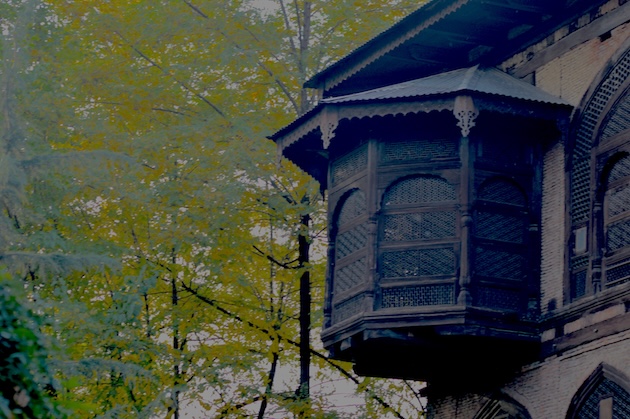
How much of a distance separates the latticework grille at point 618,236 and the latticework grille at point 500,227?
135cm

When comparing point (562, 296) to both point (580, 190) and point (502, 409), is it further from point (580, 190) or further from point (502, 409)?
point (502, 409)

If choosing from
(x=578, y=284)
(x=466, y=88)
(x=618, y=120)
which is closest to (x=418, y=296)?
(x=578, y=284)

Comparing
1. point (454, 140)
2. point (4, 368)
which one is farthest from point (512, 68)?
point (4, 368)

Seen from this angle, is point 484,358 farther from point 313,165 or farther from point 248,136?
point 248,136

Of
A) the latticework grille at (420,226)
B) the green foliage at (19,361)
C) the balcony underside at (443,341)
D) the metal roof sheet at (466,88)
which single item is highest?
the metal roof sheet at (466,88)

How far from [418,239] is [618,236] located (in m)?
2.40

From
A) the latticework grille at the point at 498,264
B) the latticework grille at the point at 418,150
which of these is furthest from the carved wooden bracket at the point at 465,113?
the latticework grille at the point at 498,264

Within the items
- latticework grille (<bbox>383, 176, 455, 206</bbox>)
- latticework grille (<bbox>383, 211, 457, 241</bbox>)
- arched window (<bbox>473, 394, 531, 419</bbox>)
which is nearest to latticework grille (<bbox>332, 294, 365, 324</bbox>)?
latticework grille (<bbox>383, 211, 457, 241</bbox>)

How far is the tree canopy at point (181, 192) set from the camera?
20.8m

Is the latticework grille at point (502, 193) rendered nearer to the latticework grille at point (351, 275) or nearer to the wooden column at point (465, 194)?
the wooden column at point (465, 194)

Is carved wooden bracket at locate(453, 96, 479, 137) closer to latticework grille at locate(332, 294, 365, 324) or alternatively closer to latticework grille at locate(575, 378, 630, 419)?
latticework grille at locate(332, 294, 365, 324)

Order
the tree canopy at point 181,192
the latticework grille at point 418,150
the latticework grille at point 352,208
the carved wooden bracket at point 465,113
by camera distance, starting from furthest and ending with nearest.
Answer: the tree canopy at point 181,192 < the latticework grille at point 352,208 < the latticework grille at point 418,150 < the carved wooden bracket at point 465,113

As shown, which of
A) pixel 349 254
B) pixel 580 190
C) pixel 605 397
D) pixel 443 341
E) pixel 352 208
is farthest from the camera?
pixel 352 208

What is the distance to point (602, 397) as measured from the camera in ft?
49.8
